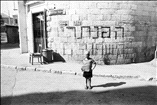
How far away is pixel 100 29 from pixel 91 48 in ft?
3.79

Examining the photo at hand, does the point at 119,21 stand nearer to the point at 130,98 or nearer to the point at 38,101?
the point at 130,98

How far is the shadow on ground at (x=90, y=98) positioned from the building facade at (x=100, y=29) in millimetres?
3764

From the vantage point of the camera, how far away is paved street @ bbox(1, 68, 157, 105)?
155 inches

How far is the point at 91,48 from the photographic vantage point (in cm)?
813

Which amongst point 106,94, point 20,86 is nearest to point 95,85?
point 106,94

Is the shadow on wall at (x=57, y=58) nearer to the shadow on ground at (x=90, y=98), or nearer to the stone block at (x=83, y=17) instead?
the stone block at (x=83, y=17)

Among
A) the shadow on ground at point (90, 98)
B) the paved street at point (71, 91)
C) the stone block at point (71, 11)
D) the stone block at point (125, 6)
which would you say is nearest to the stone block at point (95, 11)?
the stone block at point (71, 11)

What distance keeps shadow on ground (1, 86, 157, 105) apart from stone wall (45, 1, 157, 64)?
12.3 ft

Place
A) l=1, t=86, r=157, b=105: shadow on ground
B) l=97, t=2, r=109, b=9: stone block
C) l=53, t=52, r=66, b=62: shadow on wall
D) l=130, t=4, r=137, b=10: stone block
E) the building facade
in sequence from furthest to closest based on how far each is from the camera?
1. l=53, t=52, r=66, b=62: shadow on wall
2. l=130, t=4, r=137, b=10: stone block
3. the building facade
4. l=97, t=2, r=109, b=9: stone block
5. l=1, t=86, r=157, b=105: shadow on ground

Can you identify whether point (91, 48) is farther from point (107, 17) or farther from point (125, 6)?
point (125, 6)

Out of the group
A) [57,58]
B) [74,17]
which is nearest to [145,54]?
[74,17]

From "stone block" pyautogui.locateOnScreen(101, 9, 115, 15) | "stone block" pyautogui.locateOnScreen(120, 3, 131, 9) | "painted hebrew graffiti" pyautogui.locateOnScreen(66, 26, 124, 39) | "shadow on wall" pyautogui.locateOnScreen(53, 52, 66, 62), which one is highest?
"stone block" pyautogui.locateOnScreen(120, 3, 131, 9)

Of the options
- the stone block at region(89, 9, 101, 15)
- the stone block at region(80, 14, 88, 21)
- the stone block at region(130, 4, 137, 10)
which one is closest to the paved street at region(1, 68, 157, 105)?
the stone block at region(80, 14, 88, 21)

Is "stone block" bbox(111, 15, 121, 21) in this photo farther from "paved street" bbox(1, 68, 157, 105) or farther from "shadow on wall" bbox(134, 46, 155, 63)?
"paved street" bbox(1, 68, 157, 105)
